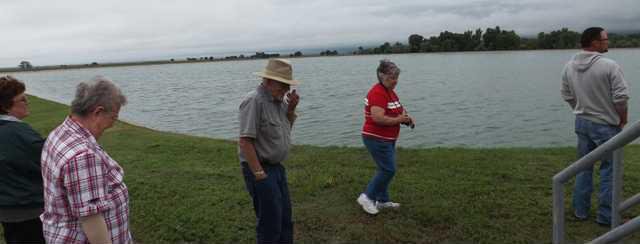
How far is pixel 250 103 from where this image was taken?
13.2ft

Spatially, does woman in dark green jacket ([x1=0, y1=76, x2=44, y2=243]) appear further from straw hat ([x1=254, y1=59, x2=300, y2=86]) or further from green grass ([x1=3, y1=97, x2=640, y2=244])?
green grass ([x1=3, y1=97, x2=640, y2=244])

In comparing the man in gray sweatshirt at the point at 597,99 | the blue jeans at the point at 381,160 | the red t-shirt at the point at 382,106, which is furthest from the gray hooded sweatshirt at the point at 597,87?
the blue jeans at the point at 381,160

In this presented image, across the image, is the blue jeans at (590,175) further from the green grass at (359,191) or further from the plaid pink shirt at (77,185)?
the plaid pink shirt at (77,185)

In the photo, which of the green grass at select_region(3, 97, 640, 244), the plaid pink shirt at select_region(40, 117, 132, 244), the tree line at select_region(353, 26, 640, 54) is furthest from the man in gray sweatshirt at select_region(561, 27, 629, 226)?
the tree line at select_region(353, 26, 640, 54)

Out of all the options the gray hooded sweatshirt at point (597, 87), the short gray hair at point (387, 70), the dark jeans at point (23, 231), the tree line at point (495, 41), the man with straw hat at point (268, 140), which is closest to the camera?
the dark jeans at point (23, 231)

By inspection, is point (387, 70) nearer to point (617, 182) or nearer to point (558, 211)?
point (558, 211)

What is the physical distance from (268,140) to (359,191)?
3.02 metres

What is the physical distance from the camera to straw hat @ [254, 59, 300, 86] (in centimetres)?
405

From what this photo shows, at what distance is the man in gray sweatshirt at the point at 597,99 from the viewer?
5.06 m

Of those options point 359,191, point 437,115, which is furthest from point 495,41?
point 359,191

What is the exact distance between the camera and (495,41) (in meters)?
105

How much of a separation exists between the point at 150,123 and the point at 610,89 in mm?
21501

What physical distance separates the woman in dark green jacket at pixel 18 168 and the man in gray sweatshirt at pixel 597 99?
16.7 feet

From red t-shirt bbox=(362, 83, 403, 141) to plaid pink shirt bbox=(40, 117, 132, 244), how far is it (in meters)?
3.14
